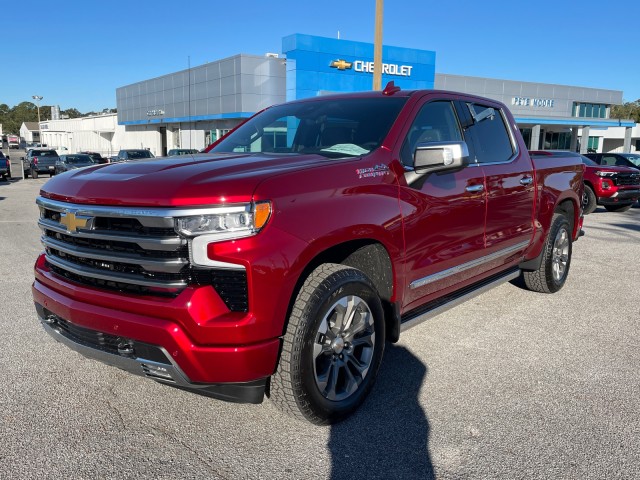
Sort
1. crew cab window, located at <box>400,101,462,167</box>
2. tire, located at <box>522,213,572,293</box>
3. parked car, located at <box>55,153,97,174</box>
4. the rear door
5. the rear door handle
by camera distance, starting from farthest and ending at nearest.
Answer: parked car, located at <box>55,153,97,174</box> → tire, located at <box>522,213,572,293</box> → the rear door handle → the rear door → crew cab window, located at <box>400,101,462,167</box>

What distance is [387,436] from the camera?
10.0 feet

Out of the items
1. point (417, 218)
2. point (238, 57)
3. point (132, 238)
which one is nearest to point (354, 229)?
point (417, 218)

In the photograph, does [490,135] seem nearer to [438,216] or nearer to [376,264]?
[438,216]

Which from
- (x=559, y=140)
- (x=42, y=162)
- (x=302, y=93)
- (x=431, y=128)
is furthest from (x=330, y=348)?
(x=559, y=140)

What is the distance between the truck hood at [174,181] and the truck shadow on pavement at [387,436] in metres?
1.47

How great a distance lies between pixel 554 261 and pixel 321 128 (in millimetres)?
3292

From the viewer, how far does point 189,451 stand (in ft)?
9.53

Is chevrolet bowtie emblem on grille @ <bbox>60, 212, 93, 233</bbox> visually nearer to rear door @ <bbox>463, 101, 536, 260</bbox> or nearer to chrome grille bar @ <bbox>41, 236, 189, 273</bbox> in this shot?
chrome grille bar @ <bbox>41, 236, 189, 273</bbox>

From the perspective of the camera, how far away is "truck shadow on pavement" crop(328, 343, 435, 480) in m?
2.75

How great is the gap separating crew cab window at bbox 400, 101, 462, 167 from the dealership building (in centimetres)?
1354

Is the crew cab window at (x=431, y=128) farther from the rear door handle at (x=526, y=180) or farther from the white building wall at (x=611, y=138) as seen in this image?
the white building wall at (x=611, y=138)

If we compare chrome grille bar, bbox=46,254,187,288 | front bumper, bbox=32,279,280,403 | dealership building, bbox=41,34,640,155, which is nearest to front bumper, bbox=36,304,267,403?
front bumper, bbox=32,279,280,403

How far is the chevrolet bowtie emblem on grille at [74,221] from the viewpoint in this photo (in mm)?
2912

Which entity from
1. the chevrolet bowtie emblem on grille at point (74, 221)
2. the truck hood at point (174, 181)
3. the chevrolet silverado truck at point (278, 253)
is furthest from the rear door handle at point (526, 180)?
the chevrolet bowtie emblem on grille at point (74, 221)
